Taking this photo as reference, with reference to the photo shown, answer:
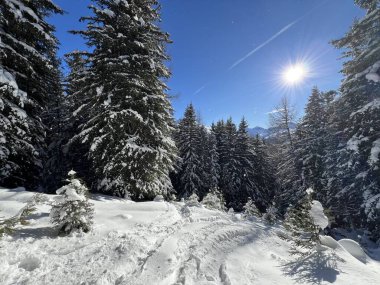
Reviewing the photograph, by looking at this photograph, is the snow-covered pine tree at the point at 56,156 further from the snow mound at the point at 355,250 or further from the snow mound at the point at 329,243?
the snow mound at the point at 355,250

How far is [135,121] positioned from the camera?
39.3 feet

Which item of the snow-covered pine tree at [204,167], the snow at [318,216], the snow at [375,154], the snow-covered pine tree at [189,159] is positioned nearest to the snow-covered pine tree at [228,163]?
the snow-covered pine tree at [204,167]

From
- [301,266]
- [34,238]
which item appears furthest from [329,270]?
[34,238]

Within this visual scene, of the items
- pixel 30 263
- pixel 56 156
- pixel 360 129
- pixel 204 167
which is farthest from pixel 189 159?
pixel 30 263

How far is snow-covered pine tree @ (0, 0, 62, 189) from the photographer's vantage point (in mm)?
9500

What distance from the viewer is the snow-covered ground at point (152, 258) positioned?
4.23m

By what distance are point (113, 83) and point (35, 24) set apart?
3.66 m

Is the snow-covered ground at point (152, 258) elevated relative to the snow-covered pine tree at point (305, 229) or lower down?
lower down

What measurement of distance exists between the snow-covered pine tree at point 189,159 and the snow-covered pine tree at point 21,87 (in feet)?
59.7

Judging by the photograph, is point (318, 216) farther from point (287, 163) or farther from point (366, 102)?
point (287, 163)

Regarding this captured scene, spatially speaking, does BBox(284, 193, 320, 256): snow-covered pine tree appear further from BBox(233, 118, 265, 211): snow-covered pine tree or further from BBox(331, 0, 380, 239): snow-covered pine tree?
BBox(233, 118, 265, 211): snow-covered pine tree

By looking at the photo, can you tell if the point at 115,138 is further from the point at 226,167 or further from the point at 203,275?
the point at 226,167

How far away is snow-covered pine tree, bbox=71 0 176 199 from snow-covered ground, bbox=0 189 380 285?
13.8 ft

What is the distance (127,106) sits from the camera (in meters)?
12.3
